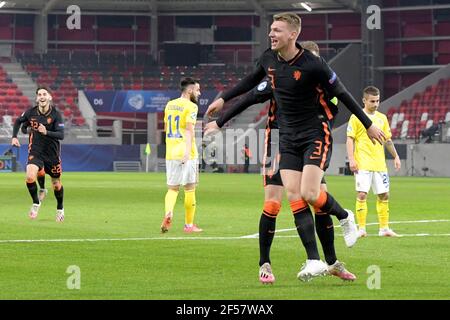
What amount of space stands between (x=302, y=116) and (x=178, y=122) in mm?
7644

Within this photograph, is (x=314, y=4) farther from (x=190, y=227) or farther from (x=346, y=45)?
(x=190, y=227)

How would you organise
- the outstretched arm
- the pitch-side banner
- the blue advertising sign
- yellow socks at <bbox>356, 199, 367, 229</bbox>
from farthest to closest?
the pitch-side banner < the blue advertising sign < yellow socks at <bbox>356, 199, 367, 229</bbox> < the outstretched arm

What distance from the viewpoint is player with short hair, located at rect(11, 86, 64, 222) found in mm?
20375

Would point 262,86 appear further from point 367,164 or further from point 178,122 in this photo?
point 178,122

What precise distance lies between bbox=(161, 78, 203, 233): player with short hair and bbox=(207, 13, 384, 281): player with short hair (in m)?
6.97

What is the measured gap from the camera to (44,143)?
21.0 metres

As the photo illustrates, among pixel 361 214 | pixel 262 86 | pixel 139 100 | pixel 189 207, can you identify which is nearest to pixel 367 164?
pixel 361 214

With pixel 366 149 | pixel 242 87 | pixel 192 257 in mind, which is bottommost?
pixel 192 257

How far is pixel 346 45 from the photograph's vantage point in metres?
67.3

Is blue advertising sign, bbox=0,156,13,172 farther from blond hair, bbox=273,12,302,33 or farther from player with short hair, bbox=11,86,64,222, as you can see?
blond hair, bbox=273,12,302,33

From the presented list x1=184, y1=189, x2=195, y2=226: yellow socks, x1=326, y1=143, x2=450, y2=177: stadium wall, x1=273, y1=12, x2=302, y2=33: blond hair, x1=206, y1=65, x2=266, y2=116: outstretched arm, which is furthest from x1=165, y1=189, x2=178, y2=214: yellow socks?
x1=326, y1=143, x2=450, y2=177: stadium wall

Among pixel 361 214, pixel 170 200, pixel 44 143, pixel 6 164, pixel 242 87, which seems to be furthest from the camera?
pixel 6 164
